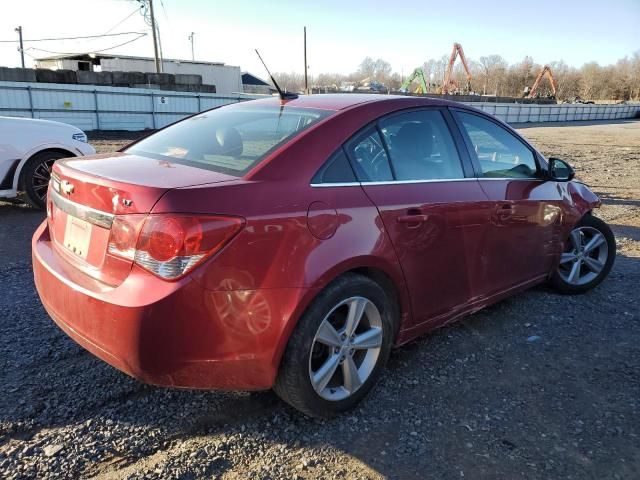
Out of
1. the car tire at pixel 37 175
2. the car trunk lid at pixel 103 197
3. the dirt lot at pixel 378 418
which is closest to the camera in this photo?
the car trunk lid at pixel 103 197

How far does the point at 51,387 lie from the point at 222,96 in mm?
21729

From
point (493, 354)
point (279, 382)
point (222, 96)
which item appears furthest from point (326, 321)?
point (222, 96)

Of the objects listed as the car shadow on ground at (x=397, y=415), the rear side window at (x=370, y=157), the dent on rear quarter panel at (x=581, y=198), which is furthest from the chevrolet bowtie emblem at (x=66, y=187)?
the dent on rear quarter panel at (x=581, y=198)

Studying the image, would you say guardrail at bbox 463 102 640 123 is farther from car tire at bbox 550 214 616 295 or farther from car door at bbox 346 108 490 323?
car door at bbox 346 108 490 323

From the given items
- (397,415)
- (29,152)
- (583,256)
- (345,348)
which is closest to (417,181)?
(345,348)

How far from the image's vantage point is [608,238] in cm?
467

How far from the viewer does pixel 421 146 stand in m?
3.14

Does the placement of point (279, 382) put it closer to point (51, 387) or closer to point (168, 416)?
point (168, 416)

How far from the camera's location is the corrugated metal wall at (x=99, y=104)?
18078 mm

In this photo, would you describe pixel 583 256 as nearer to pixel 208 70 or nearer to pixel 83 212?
pixel 83 212

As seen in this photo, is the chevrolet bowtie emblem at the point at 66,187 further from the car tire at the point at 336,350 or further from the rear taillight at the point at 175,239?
the car tire at the point at 336,350

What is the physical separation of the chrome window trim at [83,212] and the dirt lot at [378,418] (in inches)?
39.9

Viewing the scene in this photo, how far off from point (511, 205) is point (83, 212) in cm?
268

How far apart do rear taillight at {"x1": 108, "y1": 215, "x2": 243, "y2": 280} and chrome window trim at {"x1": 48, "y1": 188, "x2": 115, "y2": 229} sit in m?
0.18
